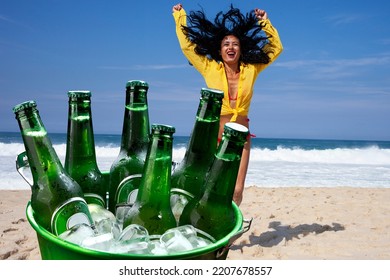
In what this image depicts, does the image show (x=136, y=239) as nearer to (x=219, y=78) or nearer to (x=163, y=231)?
(x=163, y=231)

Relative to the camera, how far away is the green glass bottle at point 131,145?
1370 millimetres

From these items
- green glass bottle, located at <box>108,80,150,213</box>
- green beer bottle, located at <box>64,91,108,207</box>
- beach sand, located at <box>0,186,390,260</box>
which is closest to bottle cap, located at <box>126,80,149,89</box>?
green glass bottle, located at <box>108,80,150,213</box>

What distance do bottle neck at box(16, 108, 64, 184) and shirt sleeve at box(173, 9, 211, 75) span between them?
3011 mm

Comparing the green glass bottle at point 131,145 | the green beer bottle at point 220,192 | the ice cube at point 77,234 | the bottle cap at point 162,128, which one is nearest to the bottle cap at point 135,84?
the green glass bottle at point 131,145

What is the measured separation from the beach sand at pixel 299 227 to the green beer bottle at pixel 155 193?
2934 millimetres

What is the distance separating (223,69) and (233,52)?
0.22m

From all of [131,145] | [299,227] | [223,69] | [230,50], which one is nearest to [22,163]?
[131,145]

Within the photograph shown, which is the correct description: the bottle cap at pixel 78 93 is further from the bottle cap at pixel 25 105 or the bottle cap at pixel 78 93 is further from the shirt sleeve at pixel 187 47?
the shirt sleeve at pixel 187 47

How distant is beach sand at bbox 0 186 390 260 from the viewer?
4.14 m

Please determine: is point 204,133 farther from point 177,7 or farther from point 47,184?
point 177,7

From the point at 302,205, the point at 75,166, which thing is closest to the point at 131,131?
the point at 75,166

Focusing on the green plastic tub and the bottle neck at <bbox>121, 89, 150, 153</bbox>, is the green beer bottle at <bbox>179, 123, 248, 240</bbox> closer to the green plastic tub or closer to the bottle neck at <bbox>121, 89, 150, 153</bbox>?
the green plastic tub

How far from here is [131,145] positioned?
1459 mm

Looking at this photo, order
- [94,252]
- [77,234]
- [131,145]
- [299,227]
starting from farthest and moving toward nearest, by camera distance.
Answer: [299,227], [131,145], [77,234], [94,252]
